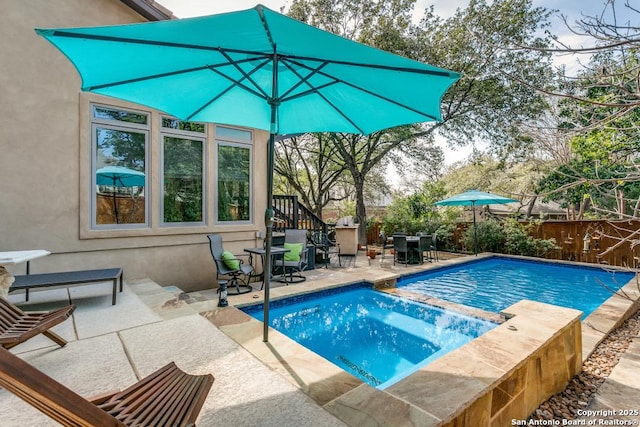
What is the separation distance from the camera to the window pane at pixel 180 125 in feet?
19.7

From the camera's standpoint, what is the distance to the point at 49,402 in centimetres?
102

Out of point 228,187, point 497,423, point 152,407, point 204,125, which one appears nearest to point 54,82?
point 204,125

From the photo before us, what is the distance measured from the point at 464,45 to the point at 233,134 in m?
8.24

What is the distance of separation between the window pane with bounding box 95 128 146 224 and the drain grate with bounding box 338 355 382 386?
14.5ft

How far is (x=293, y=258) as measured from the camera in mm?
7109

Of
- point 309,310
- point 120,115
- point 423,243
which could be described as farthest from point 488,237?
point 120,115

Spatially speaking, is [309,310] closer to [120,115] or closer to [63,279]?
[63,279]

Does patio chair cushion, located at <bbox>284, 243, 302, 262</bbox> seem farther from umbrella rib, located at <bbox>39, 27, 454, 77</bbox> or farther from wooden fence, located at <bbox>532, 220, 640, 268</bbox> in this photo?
wooden fence, located at <bbox>532, 220, 640, 268</bbox>

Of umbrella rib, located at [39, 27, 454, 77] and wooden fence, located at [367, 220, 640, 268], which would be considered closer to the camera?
umbrella rib, located at [39, 27, 454, 77]

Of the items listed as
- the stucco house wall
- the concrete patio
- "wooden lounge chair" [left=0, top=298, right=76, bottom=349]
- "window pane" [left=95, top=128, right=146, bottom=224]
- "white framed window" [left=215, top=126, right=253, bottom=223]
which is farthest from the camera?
"white framed window" [left=215, top=126, right=253, bottom=223]

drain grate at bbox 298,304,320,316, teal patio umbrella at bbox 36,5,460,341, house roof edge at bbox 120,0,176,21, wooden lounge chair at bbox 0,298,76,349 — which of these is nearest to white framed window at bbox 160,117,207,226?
house roof edge at bbox 120,0,176,21

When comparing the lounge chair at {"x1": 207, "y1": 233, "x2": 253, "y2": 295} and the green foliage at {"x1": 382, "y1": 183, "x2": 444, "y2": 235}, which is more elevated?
the green foliage at {"x1": 382, "y1": 183, "x2": 444, "y2": 235}

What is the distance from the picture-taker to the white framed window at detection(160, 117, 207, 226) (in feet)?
19.7

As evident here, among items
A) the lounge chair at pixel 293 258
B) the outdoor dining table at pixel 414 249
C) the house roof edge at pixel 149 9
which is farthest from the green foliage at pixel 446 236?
the house roof edge at pixel 149 9
